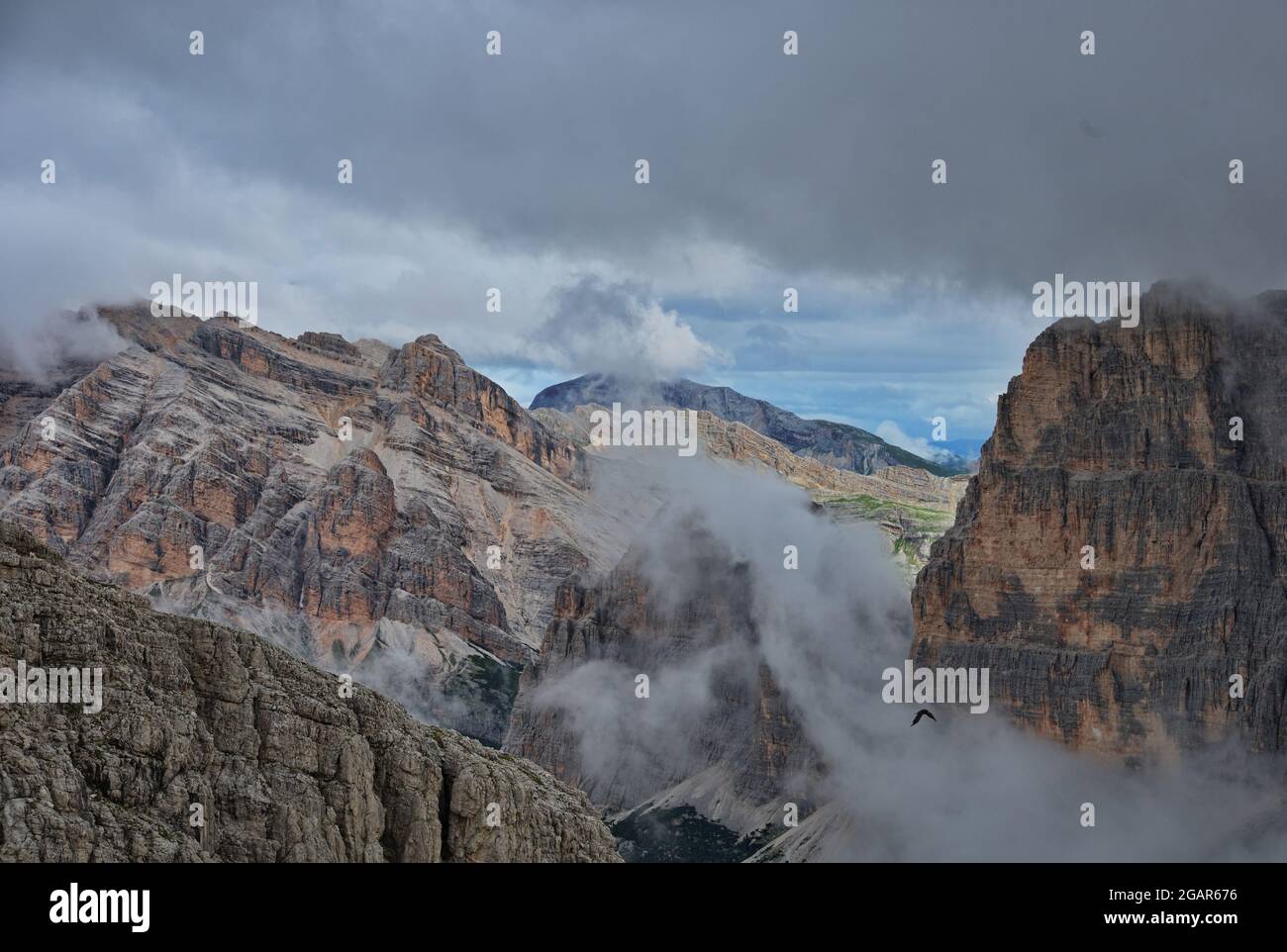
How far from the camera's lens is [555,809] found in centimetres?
11394

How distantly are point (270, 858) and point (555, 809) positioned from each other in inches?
1122

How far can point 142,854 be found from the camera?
265 feet

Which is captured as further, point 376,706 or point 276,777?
point 376,706

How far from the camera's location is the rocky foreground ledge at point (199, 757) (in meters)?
80.4

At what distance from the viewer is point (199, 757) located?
89188 millimetres

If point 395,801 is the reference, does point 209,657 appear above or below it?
above

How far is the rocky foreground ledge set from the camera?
264 ft
